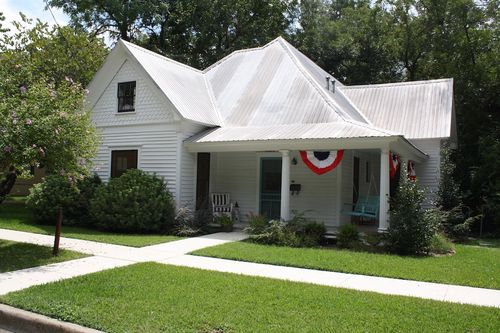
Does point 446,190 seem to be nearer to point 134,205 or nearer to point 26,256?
point 134,205

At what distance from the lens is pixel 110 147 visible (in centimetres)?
1595

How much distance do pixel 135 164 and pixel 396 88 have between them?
1205 centimetres

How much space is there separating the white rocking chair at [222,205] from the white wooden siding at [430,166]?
24.3ft

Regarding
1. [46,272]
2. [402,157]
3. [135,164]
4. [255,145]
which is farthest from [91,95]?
[402,157]

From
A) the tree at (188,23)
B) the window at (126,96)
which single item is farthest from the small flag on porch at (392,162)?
the tree at (188,23)

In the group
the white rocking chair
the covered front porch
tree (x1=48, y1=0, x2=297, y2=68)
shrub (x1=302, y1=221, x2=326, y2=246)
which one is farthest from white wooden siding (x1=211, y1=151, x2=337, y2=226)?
tree (x1=48, y1=0, x2=297, y2=68)

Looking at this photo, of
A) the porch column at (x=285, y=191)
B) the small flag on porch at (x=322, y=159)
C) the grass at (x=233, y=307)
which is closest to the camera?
the grass at (x=233, y=307)

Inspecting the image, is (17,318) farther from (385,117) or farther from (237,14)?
(237,14)

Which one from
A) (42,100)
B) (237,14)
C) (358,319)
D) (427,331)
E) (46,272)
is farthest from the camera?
(237,14)

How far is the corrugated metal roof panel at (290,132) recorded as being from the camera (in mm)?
12109

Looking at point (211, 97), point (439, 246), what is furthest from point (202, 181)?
point (439, 246)

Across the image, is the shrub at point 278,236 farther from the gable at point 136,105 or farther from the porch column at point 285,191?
the gable at point 136,105

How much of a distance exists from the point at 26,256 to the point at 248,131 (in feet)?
24.8

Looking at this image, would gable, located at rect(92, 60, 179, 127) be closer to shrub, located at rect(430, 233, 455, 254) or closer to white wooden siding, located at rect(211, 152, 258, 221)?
white wooden siding, located at rect(211, 152, 258, 221)
